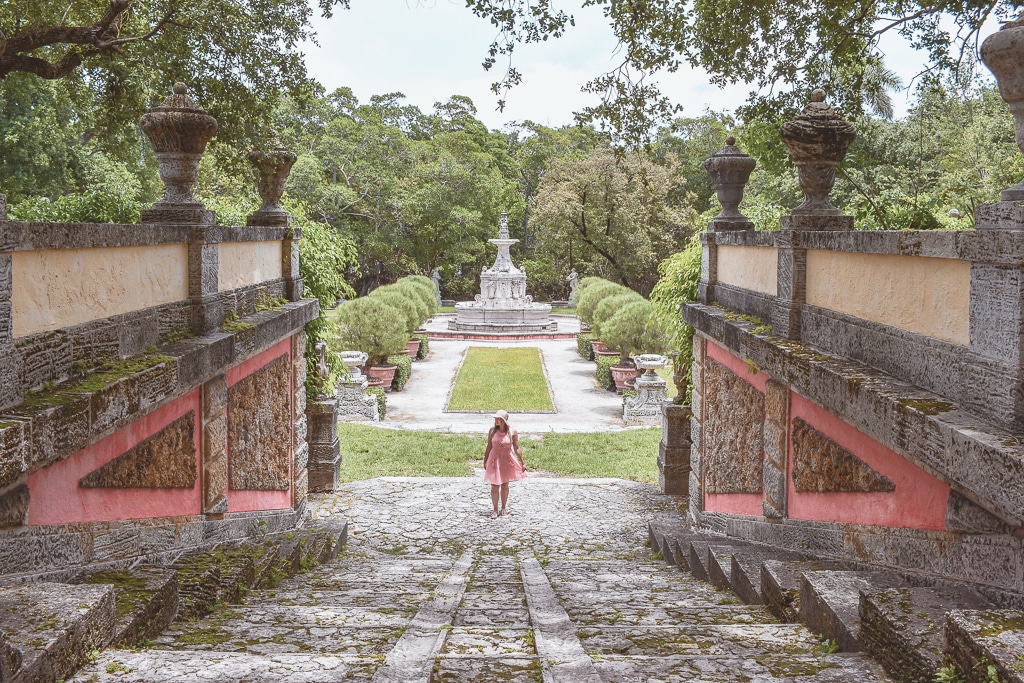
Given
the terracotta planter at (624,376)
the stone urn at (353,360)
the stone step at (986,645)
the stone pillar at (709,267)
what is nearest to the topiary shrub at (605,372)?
the terracotta planter at (624,376)

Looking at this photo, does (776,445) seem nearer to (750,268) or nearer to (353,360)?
(750,268)

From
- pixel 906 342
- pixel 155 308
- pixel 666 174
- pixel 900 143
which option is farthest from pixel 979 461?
pixel 666 174

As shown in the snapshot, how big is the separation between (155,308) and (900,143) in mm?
24065

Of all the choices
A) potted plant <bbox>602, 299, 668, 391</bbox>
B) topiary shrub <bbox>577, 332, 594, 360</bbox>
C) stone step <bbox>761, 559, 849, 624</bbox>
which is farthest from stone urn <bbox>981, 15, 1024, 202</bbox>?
topiary shrub <bbox>577, 332, 594, 360</bbox>

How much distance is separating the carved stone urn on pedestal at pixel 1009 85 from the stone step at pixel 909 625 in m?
1.51

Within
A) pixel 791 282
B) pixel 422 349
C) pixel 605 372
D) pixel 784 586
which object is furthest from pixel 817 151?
pixel 422 349

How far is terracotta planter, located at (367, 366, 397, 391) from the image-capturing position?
2083cm

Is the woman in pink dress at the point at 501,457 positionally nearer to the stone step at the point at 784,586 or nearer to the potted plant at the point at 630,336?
the stone step at the point at 784,586

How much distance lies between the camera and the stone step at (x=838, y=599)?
3.81 meters

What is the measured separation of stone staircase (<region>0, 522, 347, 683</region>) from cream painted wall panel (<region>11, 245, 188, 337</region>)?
1141mm

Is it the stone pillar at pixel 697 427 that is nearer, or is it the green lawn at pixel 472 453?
the stone pillar at pixel 697 427

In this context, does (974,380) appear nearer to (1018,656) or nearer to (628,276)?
(1018,656)

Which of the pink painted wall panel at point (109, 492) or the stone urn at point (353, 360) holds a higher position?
the pink painted wall panel at point (109, 492)

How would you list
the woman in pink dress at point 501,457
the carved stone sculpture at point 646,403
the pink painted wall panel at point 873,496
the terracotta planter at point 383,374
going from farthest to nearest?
1. the terracotta planter at point 383,374
2. the carved stone sculpture at point 646,403
3. the woman in pink dress at point 501,457
4. the pink painted wall panel at point 873,496
